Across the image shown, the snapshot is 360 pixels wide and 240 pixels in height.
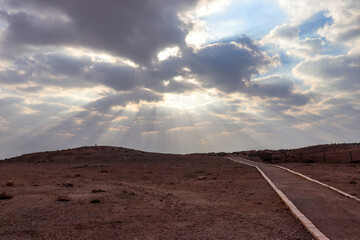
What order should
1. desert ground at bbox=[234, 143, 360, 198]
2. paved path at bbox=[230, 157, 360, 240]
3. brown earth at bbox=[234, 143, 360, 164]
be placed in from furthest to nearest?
brown earth at bbox=[234, 143, 360, 164] → desert ground at bbox=[234, 143, 360, 198] → paved path at bbox=[230, 157, 360, 240]

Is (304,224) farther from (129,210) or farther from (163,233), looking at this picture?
(129,210)

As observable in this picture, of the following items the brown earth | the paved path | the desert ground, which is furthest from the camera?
the brown earth

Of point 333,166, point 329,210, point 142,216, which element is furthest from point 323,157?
point 142,216

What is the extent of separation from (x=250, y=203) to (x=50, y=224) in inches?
300

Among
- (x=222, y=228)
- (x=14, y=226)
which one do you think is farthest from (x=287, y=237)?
(x=14, y=226)

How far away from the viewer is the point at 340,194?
1284cm

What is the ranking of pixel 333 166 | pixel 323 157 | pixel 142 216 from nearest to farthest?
pixel 142 216, pixel 333 166, pixel 323 157

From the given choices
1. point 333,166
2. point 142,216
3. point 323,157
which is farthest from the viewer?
point 323,157

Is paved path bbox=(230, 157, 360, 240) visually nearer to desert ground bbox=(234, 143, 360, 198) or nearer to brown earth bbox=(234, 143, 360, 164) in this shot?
desert ground bbox=(234, 143, 360, 198)

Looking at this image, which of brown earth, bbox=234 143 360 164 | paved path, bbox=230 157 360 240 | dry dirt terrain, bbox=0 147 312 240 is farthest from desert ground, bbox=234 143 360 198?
dry dirt terrain, bbox=0 147 312 240

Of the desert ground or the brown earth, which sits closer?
the desert ground

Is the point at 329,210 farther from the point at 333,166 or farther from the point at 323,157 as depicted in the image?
the point at 323,157

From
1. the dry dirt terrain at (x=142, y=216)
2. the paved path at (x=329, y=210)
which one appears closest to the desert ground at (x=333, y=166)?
the paved path at (x=329, y=210)

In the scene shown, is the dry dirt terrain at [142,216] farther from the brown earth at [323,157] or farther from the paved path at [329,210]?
the brown earth at [323,157]
